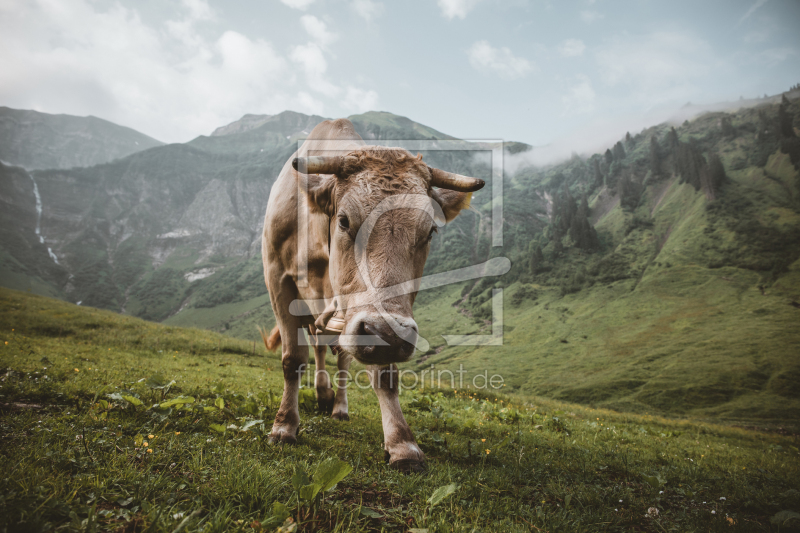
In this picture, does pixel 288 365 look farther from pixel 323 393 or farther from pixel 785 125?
pixel 785 125

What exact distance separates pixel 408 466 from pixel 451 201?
3283 mm

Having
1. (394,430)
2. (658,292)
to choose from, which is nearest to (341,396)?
(394,430)

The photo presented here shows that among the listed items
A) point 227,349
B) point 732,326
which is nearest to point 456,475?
point 227,349

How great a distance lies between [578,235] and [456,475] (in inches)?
6640

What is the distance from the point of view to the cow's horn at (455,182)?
4629 mm

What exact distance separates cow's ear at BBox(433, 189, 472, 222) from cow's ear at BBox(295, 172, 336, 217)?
4.69 feet

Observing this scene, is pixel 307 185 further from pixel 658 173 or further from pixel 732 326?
pixel 658 173

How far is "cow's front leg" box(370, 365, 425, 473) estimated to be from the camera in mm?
3820

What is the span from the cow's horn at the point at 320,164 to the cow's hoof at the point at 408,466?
10.8 ft

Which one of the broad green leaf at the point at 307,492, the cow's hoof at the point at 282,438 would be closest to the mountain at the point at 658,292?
the cow's hoof at the point at 282,438

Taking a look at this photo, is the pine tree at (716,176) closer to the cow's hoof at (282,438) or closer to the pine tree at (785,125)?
the pine tree at (785,125)

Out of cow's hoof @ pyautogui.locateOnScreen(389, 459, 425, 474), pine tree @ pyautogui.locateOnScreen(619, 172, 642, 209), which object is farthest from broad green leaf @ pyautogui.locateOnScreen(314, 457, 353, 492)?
pine tree @ pyautogui.locateOnScreen(619, 172, 642, 209)

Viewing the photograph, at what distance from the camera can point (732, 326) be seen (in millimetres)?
81750

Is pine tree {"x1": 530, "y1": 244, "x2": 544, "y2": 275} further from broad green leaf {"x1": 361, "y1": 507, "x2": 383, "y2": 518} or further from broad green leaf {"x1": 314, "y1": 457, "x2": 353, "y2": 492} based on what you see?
broad green leaf {"x1": 314, "y1": 457, "x2": 353, "y2": 492}
